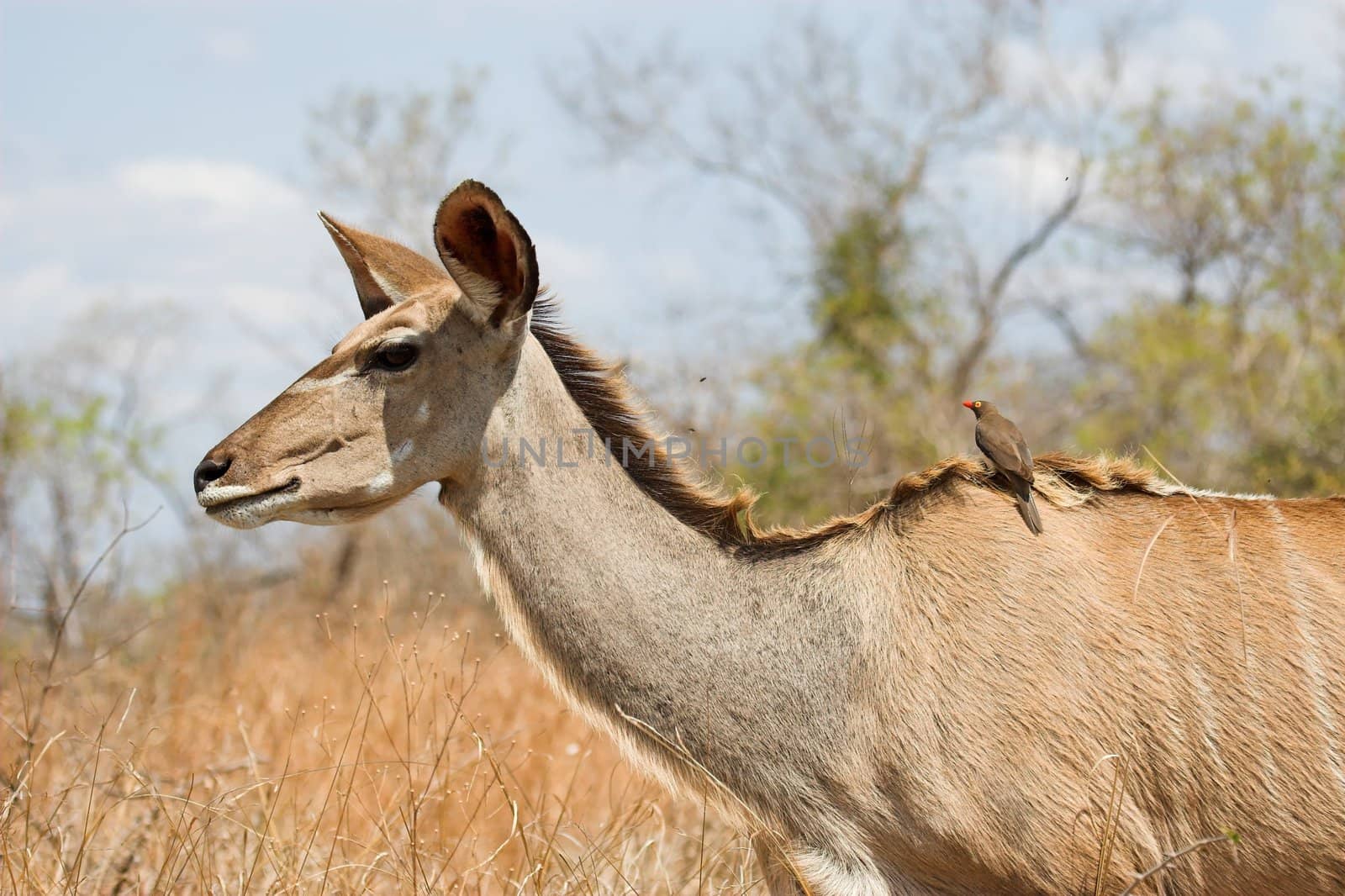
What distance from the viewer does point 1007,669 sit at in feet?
11.8

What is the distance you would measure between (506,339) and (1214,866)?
2.65 metres

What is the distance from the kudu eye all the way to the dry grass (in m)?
0.97

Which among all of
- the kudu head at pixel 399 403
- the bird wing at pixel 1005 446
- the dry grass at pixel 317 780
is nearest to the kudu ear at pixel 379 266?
the kudu head at pixel 399 403

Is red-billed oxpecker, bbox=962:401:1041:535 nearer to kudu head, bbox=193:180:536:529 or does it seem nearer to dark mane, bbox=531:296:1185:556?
dark mane, bbox=531:296:1185:556

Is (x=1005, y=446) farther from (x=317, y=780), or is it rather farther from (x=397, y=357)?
(x=317, y=780)

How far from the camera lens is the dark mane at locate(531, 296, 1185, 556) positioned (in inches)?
159

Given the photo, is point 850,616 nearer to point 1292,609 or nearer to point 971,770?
point 971,770

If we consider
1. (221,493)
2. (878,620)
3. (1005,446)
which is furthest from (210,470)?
(1005,446)

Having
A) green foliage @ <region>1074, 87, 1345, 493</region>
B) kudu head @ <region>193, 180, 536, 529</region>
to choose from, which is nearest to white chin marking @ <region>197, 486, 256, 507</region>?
kudu head @ <region>193, 180, 536, 529</region>

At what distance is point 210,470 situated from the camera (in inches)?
153

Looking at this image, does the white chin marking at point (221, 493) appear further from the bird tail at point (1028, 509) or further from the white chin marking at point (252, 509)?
the bird tail at point (1028, 509)

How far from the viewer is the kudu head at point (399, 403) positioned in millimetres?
3883

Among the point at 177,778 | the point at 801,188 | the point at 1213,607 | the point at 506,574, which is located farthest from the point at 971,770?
the point at 801,188

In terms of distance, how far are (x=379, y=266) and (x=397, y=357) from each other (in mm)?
539
